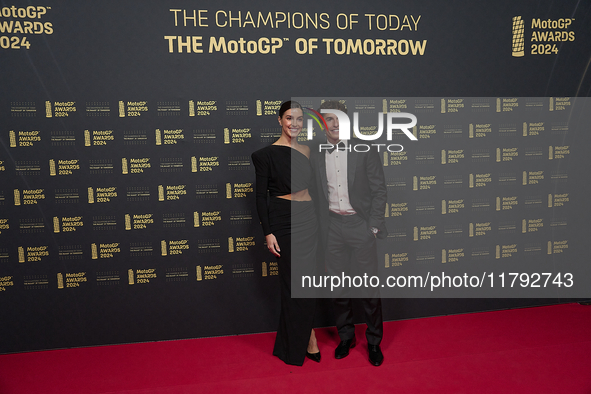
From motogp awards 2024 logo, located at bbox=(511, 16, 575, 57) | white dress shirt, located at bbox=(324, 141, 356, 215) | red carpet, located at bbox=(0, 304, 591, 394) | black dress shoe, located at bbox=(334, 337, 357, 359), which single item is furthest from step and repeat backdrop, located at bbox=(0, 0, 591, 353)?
white dress shirt, located at bbox=(324, 141, 356, 215)

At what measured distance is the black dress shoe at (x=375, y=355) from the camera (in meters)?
2.36

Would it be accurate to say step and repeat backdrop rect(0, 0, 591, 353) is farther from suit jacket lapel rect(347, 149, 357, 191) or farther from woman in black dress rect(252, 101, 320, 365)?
suit jacket lapel rect(347, 149, 357, 191)

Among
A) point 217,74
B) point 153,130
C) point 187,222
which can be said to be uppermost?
point 217,74

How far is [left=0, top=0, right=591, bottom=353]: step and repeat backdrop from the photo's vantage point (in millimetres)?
2602

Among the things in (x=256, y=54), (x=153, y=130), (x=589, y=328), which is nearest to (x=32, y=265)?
(x=153, y=130)

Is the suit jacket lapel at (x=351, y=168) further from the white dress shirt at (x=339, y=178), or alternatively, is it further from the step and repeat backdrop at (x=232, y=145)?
the step and repeat backdrop at (x=232, y=145)

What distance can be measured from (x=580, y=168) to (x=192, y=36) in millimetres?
3346

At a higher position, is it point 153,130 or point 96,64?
point 96,64

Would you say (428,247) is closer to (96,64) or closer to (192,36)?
(192,36)

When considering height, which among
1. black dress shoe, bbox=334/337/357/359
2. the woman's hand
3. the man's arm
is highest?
the man's arm

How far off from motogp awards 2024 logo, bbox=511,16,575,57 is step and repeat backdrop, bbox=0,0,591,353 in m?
0.02

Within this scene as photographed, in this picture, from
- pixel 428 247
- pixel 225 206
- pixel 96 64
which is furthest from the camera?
pixel 428 247

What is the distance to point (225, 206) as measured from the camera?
2.78 meters

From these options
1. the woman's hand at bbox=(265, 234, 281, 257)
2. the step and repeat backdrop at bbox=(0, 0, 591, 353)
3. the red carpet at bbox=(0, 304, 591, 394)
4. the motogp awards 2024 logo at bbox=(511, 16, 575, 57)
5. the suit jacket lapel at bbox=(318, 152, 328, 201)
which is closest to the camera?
the red carpet at bbox=(0, 304, 591, 394)
